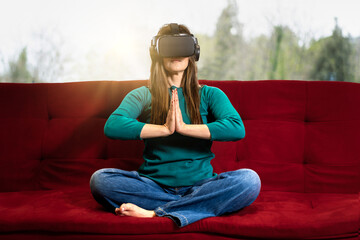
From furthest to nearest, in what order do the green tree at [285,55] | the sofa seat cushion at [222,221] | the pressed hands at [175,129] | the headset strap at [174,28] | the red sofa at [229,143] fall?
the green tree at [285,55] → the red sofa at [229,143] → the headset strap at [174,28] → the pressed hands at [175,129] → the sofa seat cushion at [222,221]

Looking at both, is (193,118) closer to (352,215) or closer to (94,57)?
(352,215)

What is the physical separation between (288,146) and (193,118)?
0.47 m

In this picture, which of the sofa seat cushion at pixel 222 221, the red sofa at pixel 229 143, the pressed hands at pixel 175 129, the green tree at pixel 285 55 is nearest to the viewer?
the sofa seat cushion at pixel 222 221

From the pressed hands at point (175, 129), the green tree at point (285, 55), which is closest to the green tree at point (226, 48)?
the green tree at point (285, 55)

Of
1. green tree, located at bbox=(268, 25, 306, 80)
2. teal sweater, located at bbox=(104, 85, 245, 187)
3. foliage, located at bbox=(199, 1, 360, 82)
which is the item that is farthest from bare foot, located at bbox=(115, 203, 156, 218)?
green tree, located at bbox=(268, 25, 306, 80)

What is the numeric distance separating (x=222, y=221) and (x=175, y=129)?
31 centimetres

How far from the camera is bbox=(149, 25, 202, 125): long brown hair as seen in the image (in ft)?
4.08

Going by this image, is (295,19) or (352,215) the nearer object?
(352,215)

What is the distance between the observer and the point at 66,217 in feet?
3.44

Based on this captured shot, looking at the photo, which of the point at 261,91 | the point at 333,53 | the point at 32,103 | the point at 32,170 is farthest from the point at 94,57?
the point at 333,53

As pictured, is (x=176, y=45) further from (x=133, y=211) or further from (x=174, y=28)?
(x=133, y=211)

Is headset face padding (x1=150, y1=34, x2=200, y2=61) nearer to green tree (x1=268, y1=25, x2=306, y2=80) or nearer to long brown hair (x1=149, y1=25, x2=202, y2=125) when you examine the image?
long brown hair (x1=149, y1=25, x2=202, y2=125)

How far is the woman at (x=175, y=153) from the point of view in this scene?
107 centimetres

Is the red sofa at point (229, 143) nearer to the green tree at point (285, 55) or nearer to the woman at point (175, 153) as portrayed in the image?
the woman at point (175, 153)
